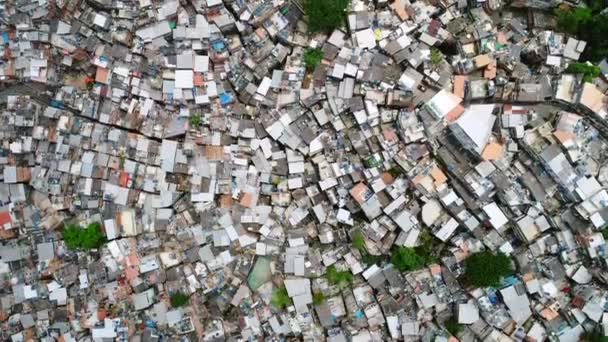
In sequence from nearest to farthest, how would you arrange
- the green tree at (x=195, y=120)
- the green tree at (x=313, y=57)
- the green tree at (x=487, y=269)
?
the green tree at (x=487, y=269), the green tree at (x=313, y=57), the green tree at (x=195, y=120)

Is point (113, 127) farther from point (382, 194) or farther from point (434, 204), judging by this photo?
point (434, 204)

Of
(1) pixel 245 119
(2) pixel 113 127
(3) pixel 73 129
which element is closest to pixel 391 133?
(1) pixel 245 119

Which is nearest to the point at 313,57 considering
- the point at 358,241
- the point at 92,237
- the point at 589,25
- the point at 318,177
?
the point at 318,177

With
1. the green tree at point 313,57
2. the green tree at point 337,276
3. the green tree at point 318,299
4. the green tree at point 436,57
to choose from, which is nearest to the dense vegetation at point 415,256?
the green tree at point 337,276

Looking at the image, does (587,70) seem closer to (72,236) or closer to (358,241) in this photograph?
(358,241)

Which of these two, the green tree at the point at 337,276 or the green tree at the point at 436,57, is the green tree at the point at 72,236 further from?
the green tree at the point at 436,57

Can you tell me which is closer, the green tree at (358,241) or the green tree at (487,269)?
the green tree at (487,269)
